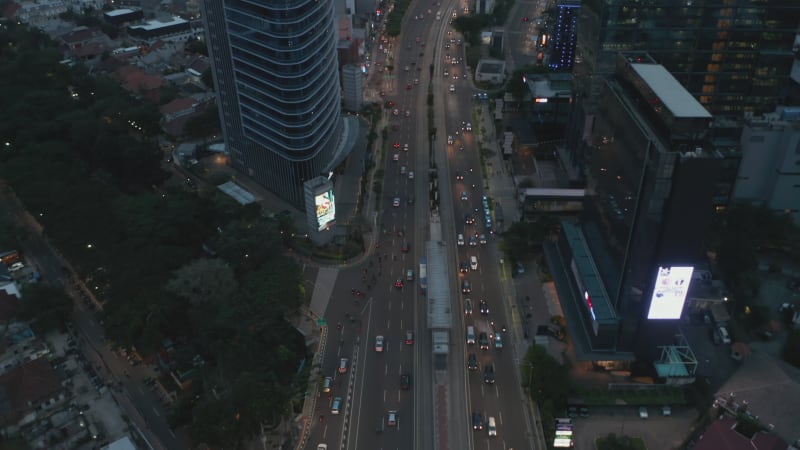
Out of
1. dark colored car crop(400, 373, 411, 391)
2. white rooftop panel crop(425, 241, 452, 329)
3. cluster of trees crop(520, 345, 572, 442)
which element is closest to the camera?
cluster of trees crop(520, 345, 572, 442)

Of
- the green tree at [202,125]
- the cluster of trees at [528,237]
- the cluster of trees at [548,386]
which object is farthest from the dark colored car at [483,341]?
the green tree at [202,125]

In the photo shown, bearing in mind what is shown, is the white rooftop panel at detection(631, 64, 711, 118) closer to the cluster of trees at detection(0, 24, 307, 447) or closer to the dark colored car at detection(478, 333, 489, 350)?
the dark colored car at detection(478, 333, 489, 350)

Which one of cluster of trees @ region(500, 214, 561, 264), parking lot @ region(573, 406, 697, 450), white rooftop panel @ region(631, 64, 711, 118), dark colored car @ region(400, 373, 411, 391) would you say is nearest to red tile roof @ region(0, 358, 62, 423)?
dark colored car @ region(400, 373, 411, 391)

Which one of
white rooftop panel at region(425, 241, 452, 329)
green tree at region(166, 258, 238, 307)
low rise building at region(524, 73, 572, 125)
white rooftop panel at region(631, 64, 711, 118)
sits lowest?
white rooftop panel at region(425, 241, 452, 329)

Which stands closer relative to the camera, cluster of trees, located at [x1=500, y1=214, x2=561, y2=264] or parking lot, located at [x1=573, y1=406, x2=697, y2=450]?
parking lot, located at [x1=573, y1=406, x2=697, y2=450]

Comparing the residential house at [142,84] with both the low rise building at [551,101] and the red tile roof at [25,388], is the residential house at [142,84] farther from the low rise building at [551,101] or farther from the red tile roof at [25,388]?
the red tile roof at [25,388]

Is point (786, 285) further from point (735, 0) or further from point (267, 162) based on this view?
point (267, 162)
